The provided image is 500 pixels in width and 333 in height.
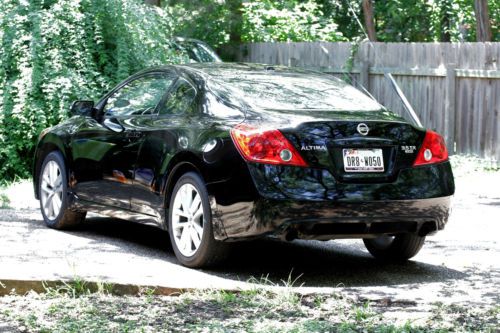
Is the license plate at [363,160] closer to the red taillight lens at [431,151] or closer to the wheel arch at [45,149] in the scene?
the red taillight lens at [431,151]

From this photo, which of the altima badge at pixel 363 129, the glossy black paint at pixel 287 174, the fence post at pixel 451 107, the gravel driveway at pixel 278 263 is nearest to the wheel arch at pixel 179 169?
the glossy black paint at pixel 287 174

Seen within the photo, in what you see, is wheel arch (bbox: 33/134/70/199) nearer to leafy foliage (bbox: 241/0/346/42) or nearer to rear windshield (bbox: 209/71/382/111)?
rear windshield (bbox: 209/71/382/111)

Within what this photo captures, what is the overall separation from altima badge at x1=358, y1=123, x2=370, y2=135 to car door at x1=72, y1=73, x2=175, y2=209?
1879 millimetres

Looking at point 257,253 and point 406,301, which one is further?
point 257,253

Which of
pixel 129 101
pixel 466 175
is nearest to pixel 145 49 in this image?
pixel 466 175

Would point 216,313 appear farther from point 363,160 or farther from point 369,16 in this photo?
point 369,16

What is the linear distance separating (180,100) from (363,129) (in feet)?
5.42

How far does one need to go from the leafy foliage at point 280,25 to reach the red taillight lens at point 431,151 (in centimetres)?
1678

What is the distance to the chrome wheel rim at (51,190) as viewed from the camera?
1004 centimetres

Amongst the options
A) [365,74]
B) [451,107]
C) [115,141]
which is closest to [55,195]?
[115,141]

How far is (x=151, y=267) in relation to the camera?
315 inches

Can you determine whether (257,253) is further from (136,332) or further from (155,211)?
(136,332)

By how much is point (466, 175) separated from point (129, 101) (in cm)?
736

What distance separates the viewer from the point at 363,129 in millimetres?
7832
